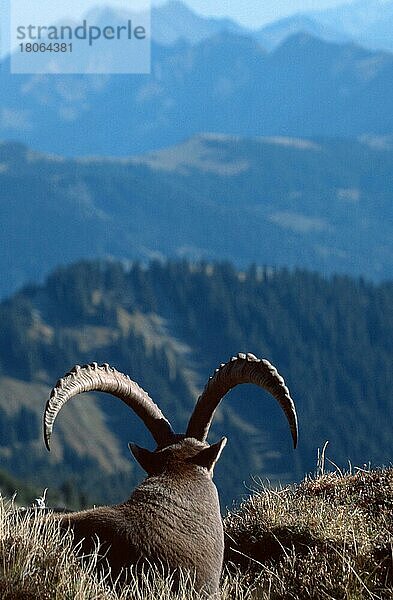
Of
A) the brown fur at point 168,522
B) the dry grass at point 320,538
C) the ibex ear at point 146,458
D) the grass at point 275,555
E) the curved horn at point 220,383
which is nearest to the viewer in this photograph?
the grass at point 275,555

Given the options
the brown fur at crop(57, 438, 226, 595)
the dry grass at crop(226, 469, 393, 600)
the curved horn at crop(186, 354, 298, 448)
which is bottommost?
the dry grass at crop(226, 469, 393, 600)

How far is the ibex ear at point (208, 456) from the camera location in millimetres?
10656

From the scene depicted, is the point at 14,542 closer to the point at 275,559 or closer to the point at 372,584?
the point at 372,584

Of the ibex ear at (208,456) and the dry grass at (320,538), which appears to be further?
the ibex ear at (208,456)

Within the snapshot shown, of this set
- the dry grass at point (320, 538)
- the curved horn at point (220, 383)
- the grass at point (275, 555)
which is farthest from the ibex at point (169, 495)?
the dry grass at point (320, 538)

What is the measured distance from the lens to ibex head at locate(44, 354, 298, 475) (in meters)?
10.6

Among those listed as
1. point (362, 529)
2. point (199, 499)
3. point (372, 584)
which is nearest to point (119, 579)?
point (199, 499)

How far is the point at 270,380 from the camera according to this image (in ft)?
35.6

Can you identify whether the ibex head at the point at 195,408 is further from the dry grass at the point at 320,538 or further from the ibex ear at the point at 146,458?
the dry grass at the point at 320,538

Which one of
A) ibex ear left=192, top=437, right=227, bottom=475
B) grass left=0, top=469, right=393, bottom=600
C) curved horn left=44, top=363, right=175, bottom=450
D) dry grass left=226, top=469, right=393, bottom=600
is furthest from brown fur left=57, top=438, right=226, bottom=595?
dry grass left=226, top=469, right=393, bottom=600

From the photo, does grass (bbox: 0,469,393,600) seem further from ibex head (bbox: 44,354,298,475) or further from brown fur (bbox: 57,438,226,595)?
ibex head (bbox: 44,354,298,475)

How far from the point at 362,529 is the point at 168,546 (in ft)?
7.94

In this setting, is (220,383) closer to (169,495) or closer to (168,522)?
(169,495)

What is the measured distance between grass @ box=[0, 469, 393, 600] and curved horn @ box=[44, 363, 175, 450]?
1329 mm
